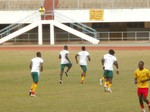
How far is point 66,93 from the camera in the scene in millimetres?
21891

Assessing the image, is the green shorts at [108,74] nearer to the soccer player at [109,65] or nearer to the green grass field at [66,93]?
the soccer player at [109,65]

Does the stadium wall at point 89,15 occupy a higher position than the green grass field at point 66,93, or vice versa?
the stadium wall at point 89,15

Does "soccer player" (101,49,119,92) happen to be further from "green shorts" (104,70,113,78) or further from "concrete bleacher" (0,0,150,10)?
"concrete bleacher" (0,0,150,10)

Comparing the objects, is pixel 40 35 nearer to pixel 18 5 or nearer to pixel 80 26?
pixel 80 26

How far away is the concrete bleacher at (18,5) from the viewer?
2436 inches

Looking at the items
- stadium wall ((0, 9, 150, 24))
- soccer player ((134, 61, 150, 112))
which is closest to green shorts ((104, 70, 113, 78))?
soccer player ((134, 61, 150, 112))

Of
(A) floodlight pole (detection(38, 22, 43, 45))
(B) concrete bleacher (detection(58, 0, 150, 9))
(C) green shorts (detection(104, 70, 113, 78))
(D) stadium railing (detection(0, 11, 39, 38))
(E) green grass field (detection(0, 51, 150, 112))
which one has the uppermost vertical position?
(B) concrete bleacher (detection(58, 0, 150, 9))

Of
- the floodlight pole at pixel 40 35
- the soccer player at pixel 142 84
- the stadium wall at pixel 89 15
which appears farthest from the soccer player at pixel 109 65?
the stadium wall at pixel 89 15

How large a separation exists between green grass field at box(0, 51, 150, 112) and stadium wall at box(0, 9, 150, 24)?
24.3 meters

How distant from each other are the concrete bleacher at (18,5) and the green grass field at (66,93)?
27.5 metres

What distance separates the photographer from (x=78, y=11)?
60188 mm

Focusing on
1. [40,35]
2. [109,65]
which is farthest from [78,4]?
[109,65]

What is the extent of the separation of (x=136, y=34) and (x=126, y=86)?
36692mm

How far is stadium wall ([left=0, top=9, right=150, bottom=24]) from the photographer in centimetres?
5938
